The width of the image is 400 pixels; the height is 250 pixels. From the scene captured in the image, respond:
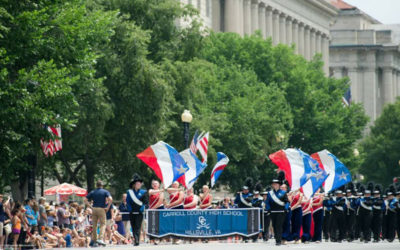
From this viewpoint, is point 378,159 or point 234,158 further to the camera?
point 378,159

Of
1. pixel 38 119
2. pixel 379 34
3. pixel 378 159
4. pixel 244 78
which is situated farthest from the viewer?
pixel 379 34

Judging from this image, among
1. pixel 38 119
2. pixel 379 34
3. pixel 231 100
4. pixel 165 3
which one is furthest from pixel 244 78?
pixel 379 34

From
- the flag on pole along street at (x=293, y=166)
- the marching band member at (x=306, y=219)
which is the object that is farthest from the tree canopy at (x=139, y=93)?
the marching band member at (x=306, y=219)

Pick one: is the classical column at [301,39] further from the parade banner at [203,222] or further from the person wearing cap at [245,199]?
the parade banner at [203,222]

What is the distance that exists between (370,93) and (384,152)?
45.0 m

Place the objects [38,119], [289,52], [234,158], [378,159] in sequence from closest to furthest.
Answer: [38,119] → [234,158] → [289,52] → [378,159]

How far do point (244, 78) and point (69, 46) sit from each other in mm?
36980

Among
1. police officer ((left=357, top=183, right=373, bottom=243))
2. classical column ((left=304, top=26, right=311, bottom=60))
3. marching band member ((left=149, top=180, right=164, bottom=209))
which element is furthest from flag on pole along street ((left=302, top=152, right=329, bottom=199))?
classical column ((left=304, top=26, right=311, bottom=60))

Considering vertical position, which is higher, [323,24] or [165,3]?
[323,24]

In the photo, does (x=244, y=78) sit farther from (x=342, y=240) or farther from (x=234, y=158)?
(x=342, y=240)

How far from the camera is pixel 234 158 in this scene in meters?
68.1

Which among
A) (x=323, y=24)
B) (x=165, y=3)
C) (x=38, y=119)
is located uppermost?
(x=323, y=24)

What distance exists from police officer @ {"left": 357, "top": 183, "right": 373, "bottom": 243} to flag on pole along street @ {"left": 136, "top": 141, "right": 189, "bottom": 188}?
6.32 metres

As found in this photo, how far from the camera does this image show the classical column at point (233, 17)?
10006 centimetres
